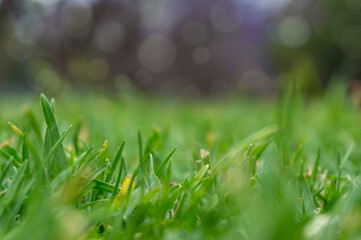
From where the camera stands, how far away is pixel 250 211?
0.28m

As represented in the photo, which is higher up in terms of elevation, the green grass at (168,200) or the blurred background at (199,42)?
the green grass at (168,200)

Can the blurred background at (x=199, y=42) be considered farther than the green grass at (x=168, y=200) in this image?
Yes

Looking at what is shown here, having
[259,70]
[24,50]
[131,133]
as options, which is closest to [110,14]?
[24,50]

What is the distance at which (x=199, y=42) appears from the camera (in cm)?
726

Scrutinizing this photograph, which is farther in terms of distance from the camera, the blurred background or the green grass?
the blurred background

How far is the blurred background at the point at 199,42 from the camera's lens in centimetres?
511

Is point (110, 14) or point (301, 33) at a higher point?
point (110, 14)

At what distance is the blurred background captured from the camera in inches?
201

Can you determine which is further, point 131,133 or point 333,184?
point 131,133

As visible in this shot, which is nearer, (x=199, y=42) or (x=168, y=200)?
(x=168, y=200)

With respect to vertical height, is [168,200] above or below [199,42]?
above

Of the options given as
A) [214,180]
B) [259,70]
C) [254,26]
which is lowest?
[259,70]

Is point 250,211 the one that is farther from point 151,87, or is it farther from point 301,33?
point 301,33

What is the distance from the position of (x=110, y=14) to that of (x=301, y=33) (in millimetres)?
4388
